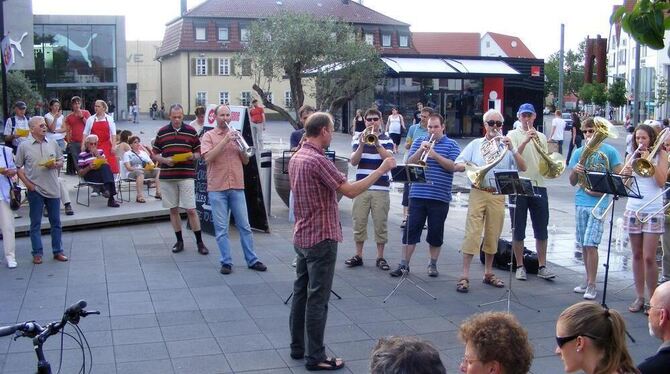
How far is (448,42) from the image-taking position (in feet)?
280

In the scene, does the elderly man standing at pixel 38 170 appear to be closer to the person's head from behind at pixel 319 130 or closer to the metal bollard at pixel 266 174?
the metal bollard at pixel 266 174

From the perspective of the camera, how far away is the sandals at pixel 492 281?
27.3ft

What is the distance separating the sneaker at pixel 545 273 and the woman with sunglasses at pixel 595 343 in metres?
5.50

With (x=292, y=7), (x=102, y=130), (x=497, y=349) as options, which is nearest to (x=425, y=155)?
(x=497, y=349)

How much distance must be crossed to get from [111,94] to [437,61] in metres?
25.7

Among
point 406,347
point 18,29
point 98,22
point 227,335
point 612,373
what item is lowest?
point 227,335

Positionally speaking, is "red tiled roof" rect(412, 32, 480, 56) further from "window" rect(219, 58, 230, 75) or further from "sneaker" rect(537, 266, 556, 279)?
"sneaker" rect(537, 266, 556, 279)

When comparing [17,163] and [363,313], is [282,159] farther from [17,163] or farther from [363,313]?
[363,313]

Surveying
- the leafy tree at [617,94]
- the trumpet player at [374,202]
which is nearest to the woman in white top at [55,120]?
the trumpet player at [374,202]

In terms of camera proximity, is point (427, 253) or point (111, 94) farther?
point (111, 94)

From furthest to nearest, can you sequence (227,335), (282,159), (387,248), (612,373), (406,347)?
(282,159), (387,248), (227,335), (612,373), (406,347)

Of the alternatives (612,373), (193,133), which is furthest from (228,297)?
(612,373)

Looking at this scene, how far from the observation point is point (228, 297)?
7766 mm

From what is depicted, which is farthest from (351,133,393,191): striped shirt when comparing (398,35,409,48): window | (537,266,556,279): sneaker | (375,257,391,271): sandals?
(398,35,409,48): window
